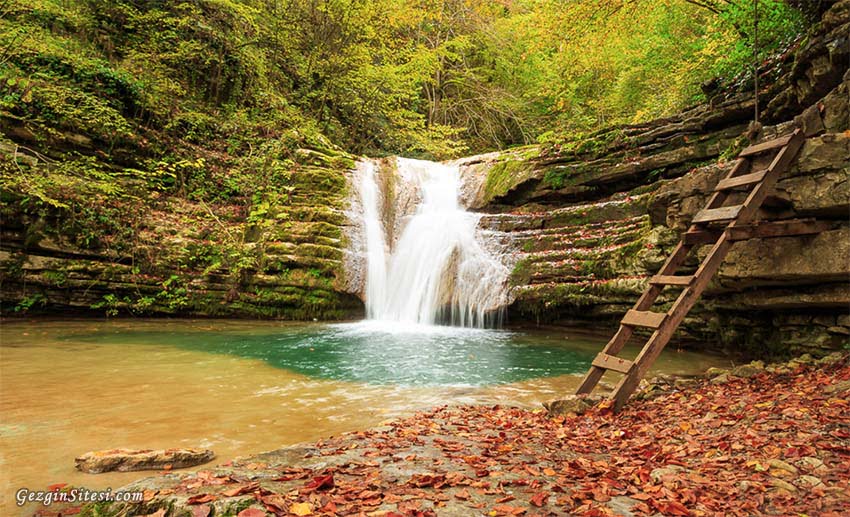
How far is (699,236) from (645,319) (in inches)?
61.2

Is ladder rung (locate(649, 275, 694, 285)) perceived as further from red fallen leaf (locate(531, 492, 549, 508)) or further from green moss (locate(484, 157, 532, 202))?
green moss (locate(484, 157, 532, 202))

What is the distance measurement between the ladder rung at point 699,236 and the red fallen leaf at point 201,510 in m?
5.57

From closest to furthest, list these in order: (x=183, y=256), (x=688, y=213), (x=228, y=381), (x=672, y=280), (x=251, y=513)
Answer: (x=251, y=513) < (x=672, y=280) < (x=228, y=381) < (x=688, y=213) < (x=183, y=256)

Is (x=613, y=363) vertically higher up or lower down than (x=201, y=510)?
higher up

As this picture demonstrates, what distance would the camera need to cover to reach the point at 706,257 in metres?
5.23

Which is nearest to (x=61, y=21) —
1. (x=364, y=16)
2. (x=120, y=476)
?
(x=364, y=16)

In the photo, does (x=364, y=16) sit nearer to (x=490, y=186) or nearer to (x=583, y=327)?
(x=490, y=186)

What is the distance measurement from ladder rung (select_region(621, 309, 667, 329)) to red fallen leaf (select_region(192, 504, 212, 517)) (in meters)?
4.15

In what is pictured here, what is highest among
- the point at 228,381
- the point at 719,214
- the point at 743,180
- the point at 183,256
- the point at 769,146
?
the point at 769,146

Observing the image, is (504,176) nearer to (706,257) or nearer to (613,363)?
(706,257)

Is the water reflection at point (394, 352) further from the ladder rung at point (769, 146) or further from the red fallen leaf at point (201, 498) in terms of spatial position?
the red fallen leaf at point (201, 498)

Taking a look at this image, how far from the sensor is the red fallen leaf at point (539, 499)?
7.66 feet

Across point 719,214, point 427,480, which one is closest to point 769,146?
point 719,214

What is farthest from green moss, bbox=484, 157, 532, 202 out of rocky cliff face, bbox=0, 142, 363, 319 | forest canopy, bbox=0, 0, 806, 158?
rocky cliff face, bbox=0, 142, 363, 319
